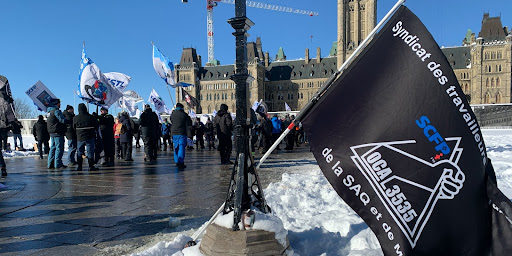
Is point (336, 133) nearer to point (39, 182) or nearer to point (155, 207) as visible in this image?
point (155, 207)

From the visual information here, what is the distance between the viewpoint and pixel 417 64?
88.3 inches

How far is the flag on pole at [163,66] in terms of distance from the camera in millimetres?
15414

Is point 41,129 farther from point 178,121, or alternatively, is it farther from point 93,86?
point 178,121

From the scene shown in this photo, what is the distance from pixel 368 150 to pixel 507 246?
0.95 m

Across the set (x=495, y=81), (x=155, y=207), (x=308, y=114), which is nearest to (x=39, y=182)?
(x=155, y=207)

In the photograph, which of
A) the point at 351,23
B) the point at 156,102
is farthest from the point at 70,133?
the point at 351,23

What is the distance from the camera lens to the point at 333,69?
95688 mm

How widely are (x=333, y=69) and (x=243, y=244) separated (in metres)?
97.3

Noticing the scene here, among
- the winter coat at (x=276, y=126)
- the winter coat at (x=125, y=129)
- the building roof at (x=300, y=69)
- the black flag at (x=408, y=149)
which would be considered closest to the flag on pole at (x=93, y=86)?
the winter coat at (x=125, y=129)

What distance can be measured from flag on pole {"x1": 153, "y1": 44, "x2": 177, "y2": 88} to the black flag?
1385cm

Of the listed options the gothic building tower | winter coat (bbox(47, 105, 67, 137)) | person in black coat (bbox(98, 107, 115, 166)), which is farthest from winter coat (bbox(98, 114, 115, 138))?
the gothic building tower

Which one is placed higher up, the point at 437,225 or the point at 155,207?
the point at 437,225

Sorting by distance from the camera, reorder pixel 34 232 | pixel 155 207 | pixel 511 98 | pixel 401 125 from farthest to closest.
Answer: pixel 511 98, pixel 155 207, pixel 34 232, pixel 401 125

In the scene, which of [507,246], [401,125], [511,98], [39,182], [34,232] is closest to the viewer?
[507,246]
